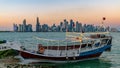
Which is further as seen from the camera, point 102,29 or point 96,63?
point 102,29

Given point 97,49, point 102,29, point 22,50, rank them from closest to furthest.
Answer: point 22,50, point 97,49, point 102,29

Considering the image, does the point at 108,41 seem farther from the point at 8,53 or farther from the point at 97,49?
the point at 8,53

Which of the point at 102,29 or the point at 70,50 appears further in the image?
the point at 102,29

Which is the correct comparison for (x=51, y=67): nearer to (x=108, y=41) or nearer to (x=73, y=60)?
(x=73, y=60)

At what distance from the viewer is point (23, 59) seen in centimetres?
4069

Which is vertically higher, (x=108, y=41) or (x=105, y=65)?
(x=108, y=41)

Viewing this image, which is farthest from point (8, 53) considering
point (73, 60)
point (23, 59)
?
point (73, 60)

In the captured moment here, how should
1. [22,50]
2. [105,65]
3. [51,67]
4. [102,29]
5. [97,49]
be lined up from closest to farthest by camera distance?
[51,67]
[22,50]
[105,65]
[97,49]
[102,29]

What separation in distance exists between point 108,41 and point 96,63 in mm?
6284

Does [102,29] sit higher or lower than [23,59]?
higher

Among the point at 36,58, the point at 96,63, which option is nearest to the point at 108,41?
the point at 96,63

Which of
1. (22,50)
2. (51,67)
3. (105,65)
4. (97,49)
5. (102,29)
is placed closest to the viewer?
(51,67)

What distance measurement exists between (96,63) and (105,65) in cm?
168

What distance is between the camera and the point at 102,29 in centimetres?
5269
